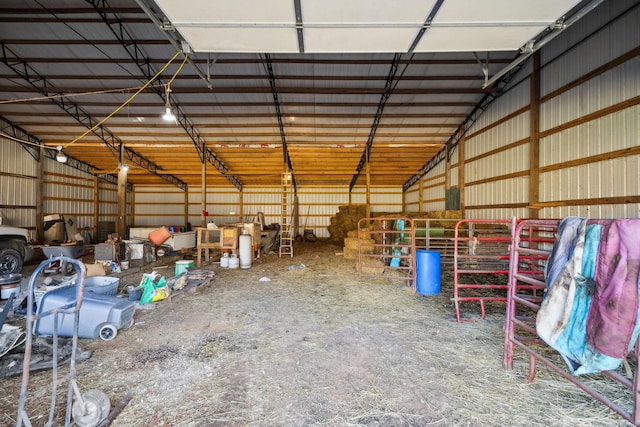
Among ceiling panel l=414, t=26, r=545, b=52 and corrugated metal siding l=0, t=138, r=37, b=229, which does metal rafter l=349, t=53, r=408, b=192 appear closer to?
ceiling panel l=414, t=26, r=545, b=52

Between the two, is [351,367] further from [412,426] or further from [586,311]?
[586,311]

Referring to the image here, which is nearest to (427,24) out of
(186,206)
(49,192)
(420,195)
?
(420,195)

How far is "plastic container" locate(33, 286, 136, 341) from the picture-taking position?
355 cm

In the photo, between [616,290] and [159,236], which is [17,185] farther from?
[616,290]

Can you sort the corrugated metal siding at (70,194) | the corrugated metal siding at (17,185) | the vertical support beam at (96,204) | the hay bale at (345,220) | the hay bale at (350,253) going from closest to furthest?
the hay bale at (350,253)
the corrugated metal siding at (17,185)
the corrugated metal siding at (70,194)
the vertical support beam at (96,204)
the hay bale at (345,220)

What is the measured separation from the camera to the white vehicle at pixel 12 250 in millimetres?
7570

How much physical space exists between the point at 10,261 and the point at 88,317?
6.77 m

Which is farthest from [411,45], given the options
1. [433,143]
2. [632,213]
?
[433,143]

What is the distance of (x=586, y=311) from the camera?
1982 millimetres

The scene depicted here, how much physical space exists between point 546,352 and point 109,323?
18.9ft

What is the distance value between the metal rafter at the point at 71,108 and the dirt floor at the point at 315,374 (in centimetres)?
948

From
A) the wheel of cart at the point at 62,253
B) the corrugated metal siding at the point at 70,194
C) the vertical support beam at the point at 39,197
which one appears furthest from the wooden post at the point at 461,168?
the vertical support beam at the point at 39,197

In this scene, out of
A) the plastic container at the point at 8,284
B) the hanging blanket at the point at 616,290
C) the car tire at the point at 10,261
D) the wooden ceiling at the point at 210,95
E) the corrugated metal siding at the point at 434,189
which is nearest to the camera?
the hanging blanket at the point at 616,290

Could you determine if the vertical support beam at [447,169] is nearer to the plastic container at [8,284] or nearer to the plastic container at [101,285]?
the plastic container at [101,285]
